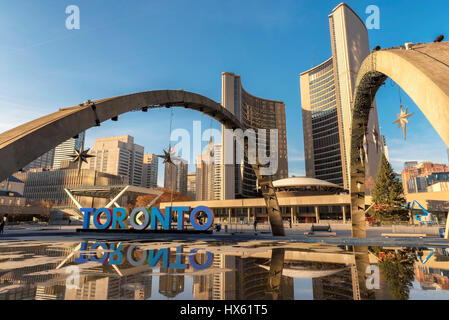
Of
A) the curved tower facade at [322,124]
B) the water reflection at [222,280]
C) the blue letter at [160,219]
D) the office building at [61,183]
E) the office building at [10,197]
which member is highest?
the curved tower facade at [322,124]

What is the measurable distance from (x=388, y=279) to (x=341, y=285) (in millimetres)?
1830

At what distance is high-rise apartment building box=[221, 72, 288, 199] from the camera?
14405 centimetres

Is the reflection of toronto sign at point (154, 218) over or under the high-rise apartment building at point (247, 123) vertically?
under

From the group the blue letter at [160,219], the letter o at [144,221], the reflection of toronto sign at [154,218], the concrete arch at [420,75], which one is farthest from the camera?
the letter o at [144,221]

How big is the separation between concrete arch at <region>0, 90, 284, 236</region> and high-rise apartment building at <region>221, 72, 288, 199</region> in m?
102

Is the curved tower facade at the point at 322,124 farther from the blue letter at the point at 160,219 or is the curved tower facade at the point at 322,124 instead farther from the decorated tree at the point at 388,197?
the blue letter at the point at 160,219

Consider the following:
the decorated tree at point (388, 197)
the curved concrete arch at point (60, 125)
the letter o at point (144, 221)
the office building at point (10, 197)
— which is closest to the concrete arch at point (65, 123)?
the curved concrete arch at point (60, 125)

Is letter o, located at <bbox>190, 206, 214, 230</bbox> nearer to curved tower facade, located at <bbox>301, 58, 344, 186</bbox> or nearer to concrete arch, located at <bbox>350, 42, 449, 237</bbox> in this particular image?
concrete arch, located at <bbox>350, 42, 449, 237</bbox>

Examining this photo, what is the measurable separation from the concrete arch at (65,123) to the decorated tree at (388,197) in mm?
52058

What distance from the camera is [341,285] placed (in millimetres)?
7238

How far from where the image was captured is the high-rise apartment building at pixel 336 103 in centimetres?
12712

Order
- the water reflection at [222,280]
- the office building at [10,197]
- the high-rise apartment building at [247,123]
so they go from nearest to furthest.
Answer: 1. the water reflection at [222,280]
2. the office building at [10,197]
3. the high-rise apartment building at [247,123]
